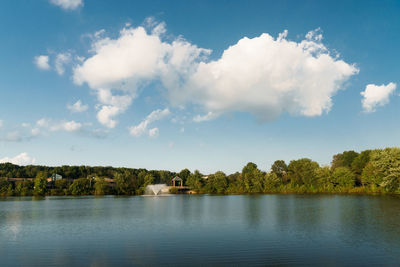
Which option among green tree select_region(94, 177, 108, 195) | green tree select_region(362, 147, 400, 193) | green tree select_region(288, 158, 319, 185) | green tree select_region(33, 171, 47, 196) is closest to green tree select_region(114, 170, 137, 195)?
green tree select_region(94, 177, 108, 195)

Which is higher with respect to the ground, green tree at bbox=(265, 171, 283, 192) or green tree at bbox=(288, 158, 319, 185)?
green tree at bbox=(288, 158, 319, 185)

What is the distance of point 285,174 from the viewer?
5773 inches

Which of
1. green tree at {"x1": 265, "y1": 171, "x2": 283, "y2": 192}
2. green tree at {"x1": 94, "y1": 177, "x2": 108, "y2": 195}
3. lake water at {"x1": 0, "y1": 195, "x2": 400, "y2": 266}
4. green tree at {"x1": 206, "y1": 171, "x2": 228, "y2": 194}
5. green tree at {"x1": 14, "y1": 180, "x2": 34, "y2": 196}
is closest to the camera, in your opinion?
lake water at {"x1": 0, "y1": 195, "x2": 400, "y2": 266}

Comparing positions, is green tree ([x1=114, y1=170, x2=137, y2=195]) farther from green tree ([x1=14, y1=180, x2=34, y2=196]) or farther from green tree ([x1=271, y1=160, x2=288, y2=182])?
green tree ([x1=271, y1=160, x2=288, y2=182])

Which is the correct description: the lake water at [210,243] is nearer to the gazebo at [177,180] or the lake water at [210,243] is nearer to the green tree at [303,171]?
the green tree at [303,171]

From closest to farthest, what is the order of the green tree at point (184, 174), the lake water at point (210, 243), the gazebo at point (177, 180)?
the lake water at point (210, 243) → the gazebo at point (177, 180) → the green tree at point (184, 174)

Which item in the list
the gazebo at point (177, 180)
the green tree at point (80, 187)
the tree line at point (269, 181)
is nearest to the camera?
the tree line at point (269, 181)

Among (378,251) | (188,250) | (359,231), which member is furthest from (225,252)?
(359,231)

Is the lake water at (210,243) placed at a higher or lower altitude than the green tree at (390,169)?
lower

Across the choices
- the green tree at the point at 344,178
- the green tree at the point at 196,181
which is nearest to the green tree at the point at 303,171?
the green tree at the point at 344,178

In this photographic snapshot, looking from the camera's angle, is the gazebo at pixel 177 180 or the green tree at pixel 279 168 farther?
the gazebo at pixel 177 180

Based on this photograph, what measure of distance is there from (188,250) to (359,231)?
18.1 m

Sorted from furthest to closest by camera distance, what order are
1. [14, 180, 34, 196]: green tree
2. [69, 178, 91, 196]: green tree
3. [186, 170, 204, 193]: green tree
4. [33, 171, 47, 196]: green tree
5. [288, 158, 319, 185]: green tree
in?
[186, 170, 204, 193]: green tree → [69, 178, 91, 196]: green tree → [14, 180, 34, 196]: green tree → [33, 171, 47, 196]: green tree → [288, 158, 319, 185]: green tree

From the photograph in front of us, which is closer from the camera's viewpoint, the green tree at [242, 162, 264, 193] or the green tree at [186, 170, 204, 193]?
the green tree at [242, 162, 264, 193]
